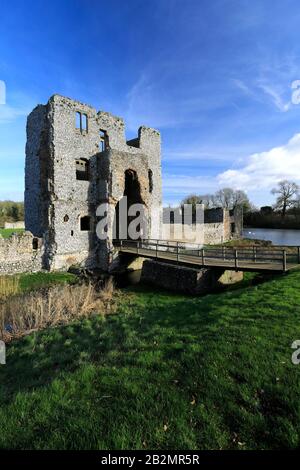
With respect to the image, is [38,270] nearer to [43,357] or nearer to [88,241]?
[88,241]

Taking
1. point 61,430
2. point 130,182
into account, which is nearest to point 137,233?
point 130,182

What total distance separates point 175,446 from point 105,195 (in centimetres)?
1713

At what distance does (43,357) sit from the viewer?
5.38 meters

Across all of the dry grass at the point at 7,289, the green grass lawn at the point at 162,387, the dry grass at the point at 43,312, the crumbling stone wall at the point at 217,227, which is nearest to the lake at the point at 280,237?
the crumbling stone wall at the point at 217,227

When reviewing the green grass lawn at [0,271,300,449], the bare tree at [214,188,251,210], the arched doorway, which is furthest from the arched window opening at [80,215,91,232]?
the bare tree at [214,188,251,210]

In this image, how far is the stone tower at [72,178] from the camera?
17.2 metres

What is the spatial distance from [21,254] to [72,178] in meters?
6.07

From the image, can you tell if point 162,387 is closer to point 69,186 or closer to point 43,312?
point 43,312

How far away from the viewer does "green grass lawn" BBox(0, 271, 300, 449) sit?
9.21ft

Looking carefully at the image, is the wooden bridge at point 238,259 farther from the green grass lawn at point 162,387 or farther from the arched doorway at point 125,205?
the arched doorway at point 125,205

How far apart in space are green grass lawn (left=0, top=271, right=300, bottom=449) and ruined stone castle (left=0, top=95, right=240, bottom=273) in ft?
37.4

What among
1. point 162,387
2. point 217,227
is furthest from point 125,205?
point 162,387

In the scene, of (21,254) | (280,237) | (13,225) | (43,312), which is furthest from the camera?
(13,225)

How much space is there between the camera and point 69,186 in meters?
17.9
